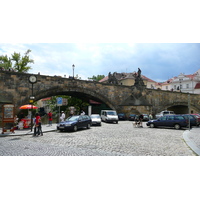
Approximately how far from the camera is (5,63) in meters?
37.6

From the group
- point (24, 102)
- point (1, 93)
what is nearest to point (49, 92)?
point (24, 102)

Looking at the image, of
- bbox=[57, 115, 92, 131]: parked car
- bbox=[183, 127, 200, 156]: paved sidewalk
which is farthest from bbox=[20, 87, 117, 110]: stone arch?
Answer: bbox=[183, 127, 200, 156]: paved sidewalk

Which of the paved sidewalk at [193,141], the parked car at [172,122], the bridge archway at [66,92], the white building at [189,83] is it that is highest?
the white building at [189,83]

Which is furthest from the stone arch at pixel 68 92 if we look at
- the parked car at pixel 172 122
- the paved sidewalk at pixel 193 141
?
the paved sidewalk at pixel 193 141

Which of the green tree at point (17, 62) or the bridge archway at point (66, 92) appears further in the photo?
the green tree at point (17, 62)

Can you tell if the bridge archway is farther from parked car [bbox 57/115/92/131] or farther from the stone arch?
parked car [bbox 57/115/92/131]

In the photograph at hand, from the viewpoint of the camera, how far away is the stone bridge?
21.0 m

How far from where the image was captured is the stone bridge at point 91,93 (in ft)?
68.7

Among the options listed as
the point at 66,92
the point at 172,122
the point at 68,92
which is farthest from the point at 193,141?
the point at 68,92

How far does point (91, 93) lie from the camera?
2917 cm

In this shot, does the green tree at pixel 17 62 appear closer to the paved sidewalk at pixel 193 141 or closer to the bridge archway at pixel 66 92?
the bridge archway at pixel 66 92

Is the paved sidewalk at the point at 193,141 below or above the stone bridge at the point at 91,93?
below

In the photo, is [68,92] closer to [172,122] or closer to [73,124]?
[73,124]

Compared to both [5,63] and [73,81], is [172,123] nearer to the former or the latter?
[73,81]
